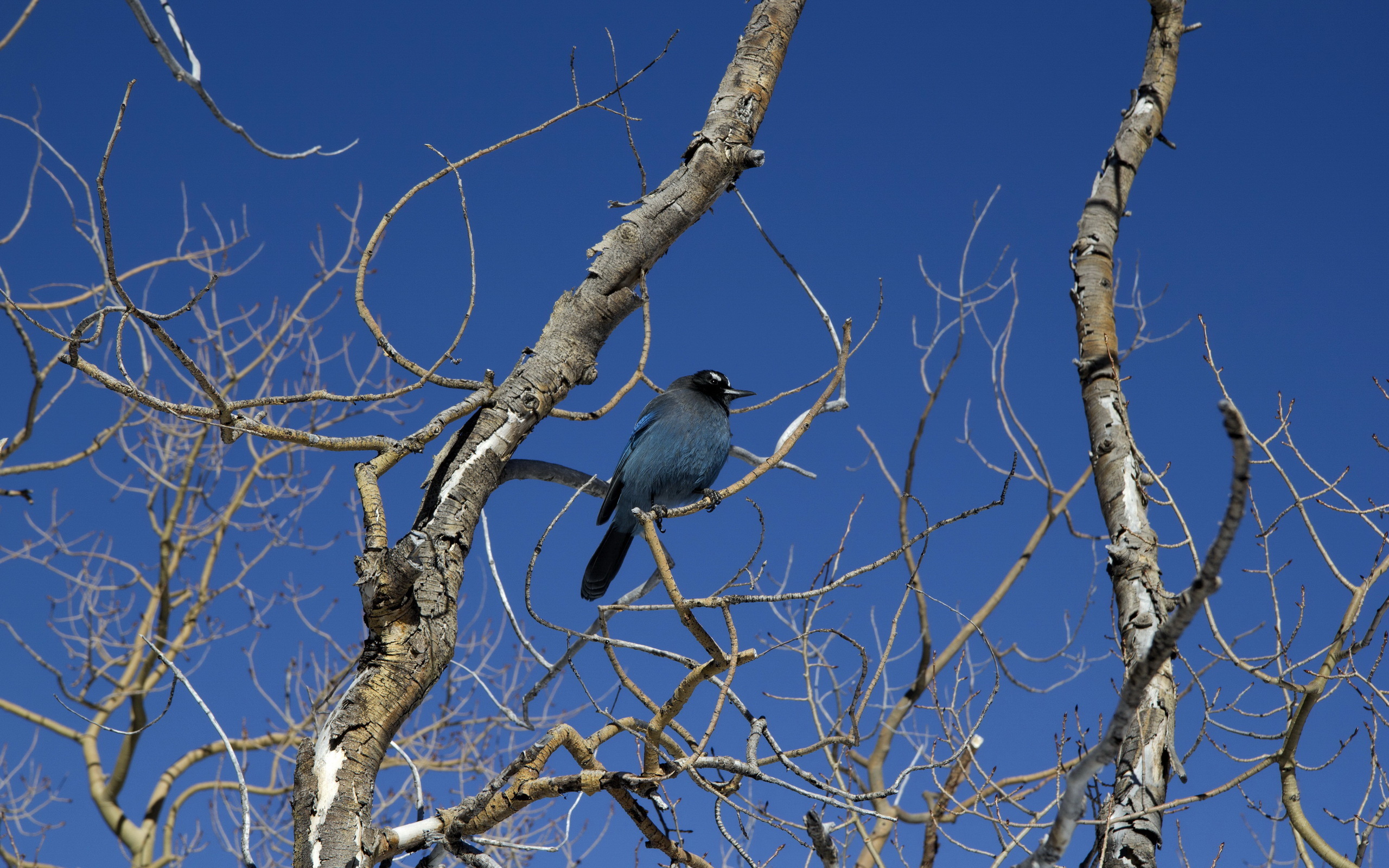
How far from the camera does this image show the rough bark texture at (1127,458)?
2.92 metres

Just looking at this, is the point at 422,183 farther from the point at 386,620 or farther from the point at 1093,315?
the point at 1093,315

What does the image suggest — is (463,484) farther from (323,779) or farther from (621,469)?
(621,469)

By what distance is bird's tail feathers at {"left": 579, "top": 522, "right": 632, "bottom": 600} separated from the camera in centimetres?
521

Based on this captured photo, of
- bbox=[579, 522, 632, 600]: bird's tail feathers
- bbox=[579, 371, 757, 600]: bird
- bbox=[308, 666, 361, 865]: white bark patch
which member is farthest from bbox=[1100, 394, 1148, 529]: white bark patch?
bbox=[308, 666, 361, 865]: white bark patch

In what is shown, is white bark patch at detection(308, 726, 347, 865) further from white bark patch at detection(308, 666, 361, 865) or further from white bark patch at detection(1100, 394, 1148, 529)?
white bark patch at detection(1100, 394, 1148, 529)

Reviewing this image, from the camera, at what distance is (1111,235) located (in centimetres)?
424

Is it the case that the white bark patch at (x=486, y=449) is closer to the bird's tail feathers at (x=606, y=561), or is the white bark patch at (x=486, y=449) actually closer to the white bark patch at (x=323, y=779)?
the white bark patch at (x=323, y=779)

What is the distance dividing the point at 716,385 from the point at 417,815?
3.47m

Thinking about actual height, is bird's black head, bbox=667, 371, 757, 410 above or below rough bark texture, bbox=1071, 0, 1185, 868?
above

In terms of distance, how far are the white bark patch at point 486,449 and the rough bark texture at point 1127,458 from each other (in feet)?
6.90

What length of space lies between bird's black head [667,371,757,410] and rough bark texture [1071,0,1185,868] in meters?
2.36

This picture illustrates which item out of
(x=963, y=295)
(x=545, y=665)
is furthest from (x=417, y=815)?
(x=963, y=295)

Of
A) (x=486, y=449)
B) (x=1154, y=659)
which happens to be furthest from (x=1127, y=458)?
(x=486, y=449)

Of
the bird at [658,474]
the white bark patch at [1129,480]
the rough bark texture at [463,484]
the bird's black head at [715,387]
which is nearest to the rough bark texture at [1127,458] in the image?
the white bark patch at [1129,480]
